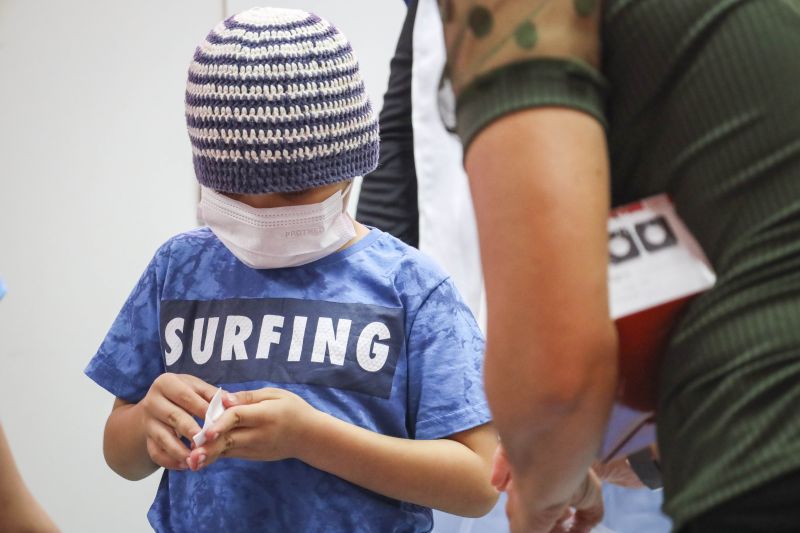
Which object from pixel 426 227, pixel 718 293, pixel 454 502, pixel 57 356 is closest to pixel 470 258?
pixel 426 227

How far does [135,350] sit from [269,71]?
13.1 inches

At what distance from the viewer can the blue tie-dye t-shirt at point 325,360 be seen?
38.9 inches

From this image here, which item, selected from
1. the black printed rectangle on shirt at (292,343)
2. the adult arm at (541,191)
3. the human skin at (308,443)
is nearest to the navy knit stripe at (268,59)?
the human skin at (308,443)

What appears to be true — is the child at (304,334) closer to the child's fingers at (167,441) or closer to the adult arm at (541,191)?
the child's fingers at (167,441)

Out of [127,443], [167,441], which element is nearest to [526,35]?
[167,441]

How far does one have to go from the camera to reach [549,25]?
1.76 feet

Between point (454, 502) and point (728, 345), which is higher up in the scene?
point (728, 345)

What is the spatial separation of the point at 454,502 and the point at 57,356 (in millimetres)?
1216

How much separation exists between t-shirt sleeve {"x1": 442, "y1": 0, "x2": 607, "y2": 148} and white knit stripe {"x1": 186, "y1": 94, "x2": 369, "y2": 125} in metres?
0.45

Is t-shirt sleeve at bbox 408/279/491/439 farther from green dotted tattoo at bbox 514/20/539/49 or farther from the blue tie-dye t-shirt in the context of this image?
green dotted tattoo at bbox 514/20/539/49

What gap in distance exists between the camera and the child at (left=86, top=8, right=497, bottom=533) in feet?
3.19

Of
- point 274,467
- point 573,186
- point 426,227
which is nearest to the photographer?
point 573,186

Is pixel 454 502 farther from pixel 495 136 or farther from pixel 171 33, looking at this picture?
pixel 171 33

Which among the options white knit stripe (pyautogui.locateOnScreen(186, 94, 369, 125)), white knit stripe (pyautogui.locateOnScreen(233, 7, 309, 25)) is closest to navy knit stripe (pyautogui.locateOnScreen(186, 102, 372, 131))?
white knit stripe (pyautogui.locateOnScreen(186, 94, 369, 125))
